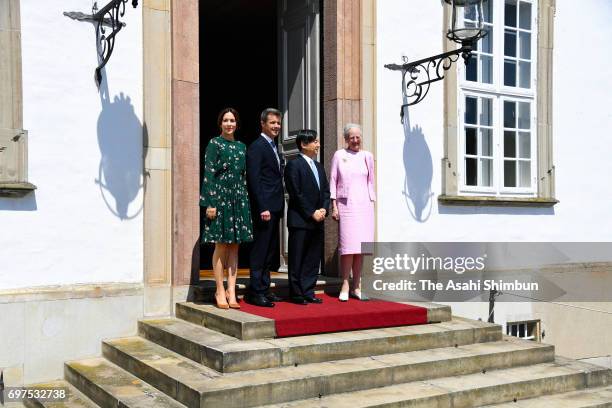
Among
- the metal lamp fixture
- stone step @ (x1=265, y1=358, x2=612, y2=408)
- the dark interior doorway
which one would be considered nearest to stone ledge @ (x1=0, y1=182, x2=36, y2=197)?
stone step @ (x1=265, y1=358, x2=612, y2=408)

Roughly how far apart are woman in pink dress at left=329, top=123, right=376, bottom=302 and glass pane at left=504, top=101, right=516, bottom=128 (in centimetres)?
267

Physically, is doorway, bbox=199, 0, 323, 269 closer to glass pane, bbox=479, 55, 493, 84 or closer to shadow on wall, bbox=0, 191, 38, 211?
glass pane, bbox=479, 55, 493, 84

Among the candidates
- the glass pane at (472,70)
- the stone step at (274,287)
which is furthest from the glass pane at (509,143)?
the stone step at (274,287)

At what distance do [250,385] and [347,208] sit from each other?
7.98 feet

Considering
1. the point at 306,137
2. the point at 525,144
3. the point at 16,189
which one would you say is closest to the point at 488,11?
the point at 525,144

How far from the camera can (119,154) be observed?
6.50 meters

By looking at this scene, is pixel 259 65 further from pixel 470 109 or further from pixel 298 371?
pixel 298 371

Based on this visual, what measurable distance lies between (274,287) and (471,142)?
3086mm

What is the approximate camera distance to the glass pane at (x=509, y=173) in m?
8.75

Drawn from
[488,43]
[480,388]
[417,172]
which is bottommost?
[480,388]

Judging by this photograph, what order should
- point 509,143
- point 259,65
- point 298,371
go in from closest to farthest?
1. point 298,371
2. point 509,143
3. point 259,65

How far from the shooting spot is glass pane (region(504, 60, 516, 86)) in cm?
879

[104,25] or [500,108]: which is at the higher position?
[104,25]

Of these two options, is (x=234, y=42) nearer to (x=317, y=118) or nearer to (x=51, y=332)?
(x=317, y=118)
